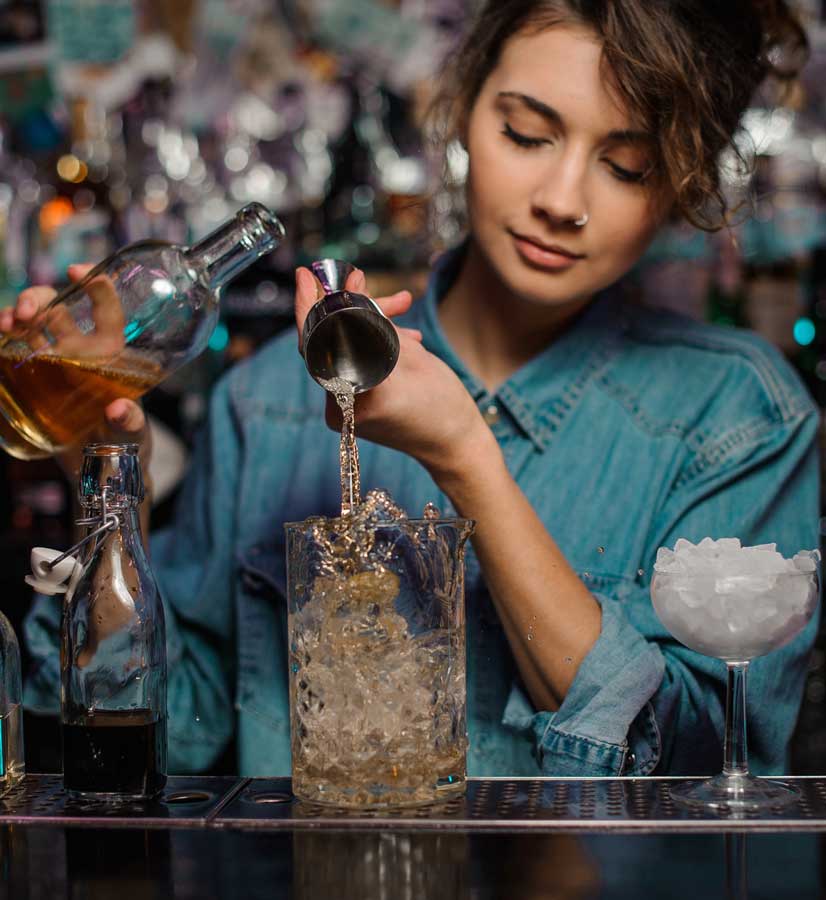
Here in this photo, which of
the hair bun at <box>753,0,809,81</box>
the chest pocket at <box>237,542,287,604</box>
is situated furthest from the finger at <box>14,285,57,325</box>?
the hair bun at <box>753,0,809,81</box>

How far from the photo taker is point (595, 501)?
1513 mm

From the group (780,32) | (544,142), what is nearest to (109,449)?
(544,142)

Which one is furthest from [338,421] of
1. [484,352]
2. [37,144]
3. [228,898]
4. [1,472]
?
[37,144]

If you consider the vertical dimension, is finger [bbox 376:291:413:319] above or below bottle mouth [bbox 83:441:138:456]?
above

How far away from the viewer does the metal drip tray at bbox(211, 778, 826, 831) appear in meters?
0.89

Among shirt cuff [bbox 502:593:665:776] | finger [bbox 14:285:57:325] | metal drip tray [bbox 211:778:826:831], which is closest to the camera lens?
metal drip tray [bbox 211:778:826:831]

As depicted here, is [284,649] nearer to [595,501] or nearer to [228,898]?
[595,501]

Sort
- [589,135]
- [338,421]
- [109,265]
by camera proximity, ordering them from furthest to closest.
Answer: [589,135]
[109,265]
[338,421]

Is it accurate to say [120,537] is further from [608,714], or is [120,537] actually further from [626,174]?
[626,174]

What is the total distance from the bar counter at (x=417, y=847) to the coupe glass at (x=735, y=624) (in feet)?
0.11

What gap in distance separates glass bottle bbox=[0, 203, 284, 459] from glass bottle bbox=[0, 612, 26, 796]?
0.74 feet

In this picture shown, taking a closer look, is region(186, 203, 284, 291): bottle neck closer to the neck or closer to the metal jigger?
the metal jigger

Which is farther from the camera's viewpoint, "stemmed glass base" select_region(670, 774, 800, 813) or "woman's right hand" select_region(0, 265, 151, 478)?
"woman's right hand" select_region(0, 265, 151, 478)

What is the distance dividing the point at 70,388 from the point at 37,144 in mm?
1808
